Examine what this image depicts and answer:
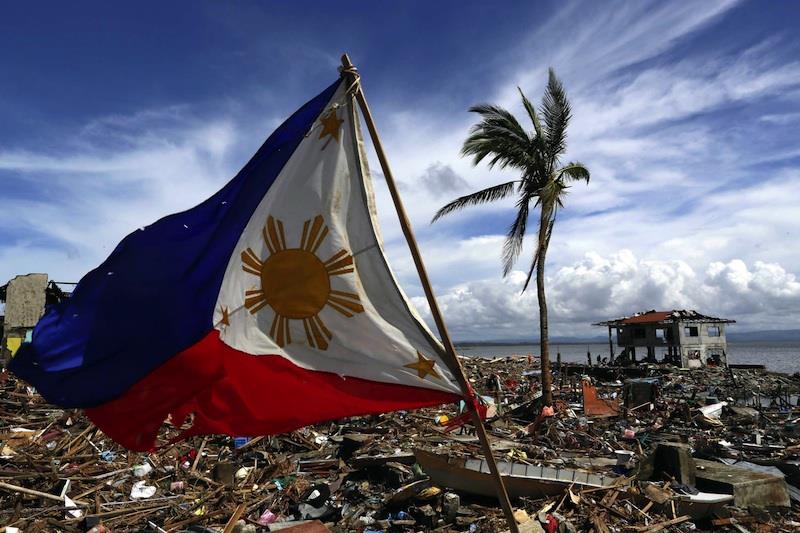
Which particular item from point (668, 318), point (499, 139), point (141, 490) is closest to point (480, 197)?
point (499, 139)

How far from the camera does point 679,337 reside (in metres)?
43.9

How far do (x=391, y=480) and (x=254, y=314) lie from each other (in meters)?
6.57

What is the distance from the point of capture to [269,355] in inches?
167

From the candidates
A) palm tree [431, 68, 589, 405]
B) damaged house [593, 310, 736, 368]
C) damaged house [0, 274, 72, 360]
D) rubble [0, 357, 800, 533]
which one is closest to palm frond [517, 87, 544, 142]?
palm tree [431, 68, 589, 405]

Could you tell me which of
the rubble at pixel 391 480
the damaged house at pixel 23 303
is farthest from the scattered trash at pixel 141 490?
the damaged house at pixel 23 303

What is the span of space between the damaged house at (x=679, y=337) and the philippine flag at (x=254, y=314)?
44.7 m

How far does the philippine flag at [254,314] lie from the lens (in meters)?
3.96

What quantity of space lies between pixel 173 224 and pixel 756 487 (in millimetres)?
9653

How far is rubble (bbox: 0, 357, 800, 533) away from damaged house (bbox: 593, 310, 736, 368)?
31001 mm

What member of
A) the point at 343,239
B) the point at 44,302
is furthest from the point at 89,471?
the point at 44,302

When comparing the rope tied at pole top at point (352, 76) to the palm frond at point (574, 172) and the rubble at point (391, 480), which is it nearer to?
the rubble at point (391, 480)

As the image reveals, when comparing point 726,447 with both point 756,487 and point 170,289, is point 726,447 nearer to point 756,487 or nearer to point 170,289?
point 756,487

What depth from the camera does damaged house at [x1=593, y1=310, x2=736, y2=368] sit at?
1735 inches

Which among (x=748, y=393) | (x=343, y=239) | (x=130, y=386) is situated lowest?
(x=748, y=393)
